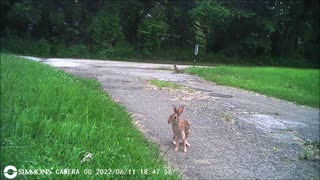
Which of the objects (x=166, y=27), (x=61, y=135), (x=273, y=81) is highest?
(x=166, y=27)

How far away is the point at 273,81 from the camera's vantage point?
43.3 feet

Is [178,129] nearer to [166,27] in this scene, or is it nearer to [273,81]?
[166,27]

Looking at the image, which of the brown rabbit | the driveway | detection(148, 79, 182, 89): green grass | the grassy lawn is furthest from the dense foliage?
the grassy lawn

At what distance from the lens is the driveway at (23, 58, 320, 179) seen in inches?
216

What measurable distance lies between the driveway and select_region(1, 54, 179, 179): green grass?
0.70 meters

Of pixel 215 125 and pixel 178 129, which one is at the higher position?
pixel 178 129

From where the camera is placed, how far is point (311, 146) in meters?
6.89

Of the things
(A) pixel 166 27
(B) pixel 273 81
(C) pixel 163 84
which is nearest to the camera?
(A) pixel 166 27

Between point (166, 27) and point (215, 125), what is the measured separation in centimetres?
245

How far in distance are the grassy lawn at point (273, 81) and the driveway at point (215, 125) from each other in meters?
0.51

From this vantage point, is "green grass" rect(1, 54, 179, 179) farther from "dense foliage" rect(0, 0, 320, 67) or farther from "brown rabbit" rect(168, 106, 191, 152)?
"dense foliage" rect(0, 0, 320, 67)

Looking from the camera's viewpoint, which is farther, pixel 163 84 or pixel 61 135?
pixel 163 84

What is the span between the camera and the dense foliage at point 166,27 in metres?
4.88

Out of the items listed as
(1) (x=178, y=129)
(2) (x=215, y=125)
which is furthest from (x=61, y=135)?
(2) (x=215, y=125)
